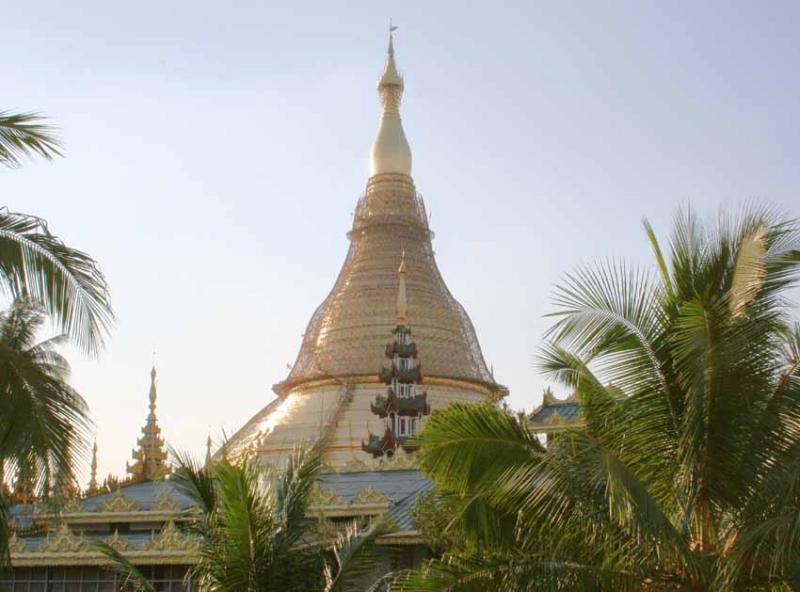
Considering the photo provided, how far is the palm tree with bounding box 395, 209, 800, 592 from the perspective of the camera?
12.8m

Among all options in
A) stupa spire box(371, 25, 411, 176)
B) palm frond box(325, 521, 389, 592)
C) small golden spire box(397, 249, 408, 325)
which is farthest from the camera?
stupa spire box(371, 25, 411, 176)

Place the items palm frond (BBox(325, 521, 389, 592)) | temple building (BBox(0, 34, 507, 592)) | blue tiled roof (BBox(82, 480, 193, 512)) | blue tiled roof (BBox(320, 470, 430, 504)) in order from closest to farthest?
palm frond (BBox(325, 521, 389, 592)), blue tiled roof (BBox(320, 470, 430, 504)), blue tiled roof (BBox(82, 480, 193, 512)), temple building (BBox(0, 34, 507, 592))

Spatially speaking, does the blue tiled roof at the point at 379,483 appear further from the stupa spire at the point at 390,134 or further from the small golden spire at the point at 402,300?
the stupa spire at the point at 390,134

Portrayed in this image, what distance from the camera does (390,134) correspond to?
73000 mm

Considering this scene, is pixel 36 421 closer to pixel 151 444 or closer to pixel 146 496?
pixel 146 496

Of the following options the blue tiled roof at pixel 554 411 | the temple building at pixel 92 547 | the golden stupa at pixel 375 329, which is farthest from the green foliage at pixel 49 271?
the golden stupa at pixel 375 329

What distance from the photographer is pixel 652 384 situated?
13.8 m

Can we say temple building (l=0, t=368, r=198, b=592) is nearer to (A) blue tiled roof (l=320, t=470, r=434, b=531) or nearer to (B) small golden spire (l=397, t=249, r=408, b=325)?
(A) blue tiled roof (l=320, t=470, r=434, b=531)

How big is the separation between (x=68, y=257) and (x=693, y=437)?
21.9 feet

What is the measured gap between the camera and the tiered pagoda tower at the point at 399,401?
175ft

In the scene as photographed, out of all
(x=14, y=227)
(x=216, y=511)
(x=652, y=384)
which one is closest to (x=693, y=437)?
(x=652, y=384)

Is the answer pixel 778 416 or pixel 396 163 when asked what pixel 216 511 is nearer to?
pixel 778 416

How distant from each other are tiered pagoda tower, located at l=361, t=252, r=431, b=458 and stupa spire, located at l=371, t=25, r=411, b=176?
557 inches

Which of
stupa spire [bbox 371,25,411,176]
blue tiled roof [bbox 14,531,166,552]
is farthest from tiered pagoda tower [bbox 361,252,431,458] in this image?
blue tiled roof [bbox 14,531,166,552]
